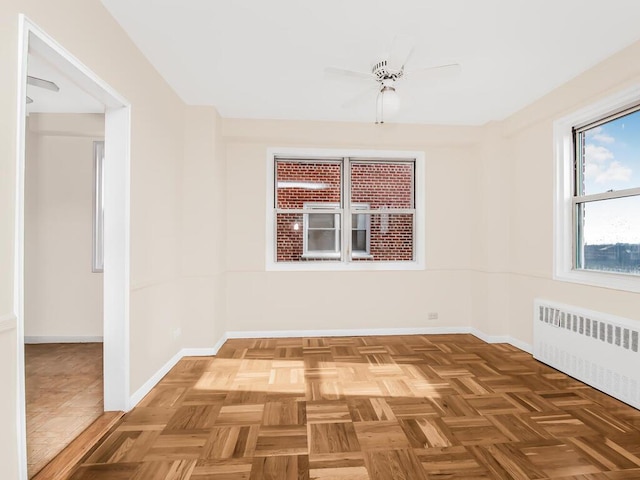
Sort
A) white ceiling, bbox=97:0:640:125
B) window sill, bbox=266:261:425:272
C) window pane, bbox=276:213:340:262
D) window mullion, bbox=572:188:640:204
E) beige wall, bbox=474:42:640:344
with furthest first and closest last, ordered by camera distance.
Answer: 1. window pane, bbox=276:213:340:262
2. window sill, bbox=266:261:425:272
3. beige wall, bbox=474:42:640:344
4. window mullion, bbox=572:188:640:204
5. white ceiling, bbox=97:0:640:125

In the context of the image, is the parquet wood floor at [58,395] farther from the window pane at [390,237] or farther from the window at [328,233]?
the window pane at [390,237]

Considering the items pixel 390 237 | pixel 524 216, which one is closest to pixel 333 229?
pixel 390 237

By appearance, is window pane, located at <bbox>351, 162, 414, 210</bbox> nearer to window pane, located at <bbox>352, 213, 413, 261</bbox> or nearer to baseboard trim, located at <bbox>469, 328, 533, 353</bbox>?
window pane, located at <bbox>352, 213, 413, 261</bbox>

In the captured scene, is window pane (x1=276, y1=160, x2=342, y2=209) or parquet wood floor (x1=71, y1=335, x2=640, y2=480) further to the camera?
window pane (x1=276, y1=160, x2=342, y2=209)

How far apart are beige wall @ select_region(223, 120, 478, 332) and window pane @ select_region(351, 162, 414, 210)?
268mm

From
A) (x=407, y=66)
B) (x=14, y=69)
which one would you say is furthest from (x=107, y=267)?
(x=407, y=66)

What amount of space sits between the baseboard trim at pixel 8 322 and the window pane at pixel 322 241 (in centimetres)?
328

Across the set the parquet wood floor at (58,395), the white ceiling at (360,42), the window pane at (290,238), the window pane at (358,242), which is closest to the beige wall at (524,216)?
the white ceiling at (360,42)

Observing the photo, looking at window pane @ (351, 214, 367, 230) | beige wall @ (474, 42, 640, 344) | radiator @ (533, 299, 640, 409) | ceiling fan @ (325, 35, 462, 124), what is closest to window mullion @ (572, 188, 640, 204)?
beige wall @ (474, 42, 640, 344)

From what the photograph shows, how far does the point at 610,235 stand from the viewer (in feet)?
9.83

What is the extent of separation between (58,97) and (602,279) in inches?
212

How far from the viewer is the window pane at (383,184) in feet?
15.1

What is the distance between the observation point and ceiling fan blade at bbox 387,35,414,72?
80.8 inches

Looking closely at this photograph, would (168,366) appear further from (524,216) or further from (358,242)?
(524,216)
